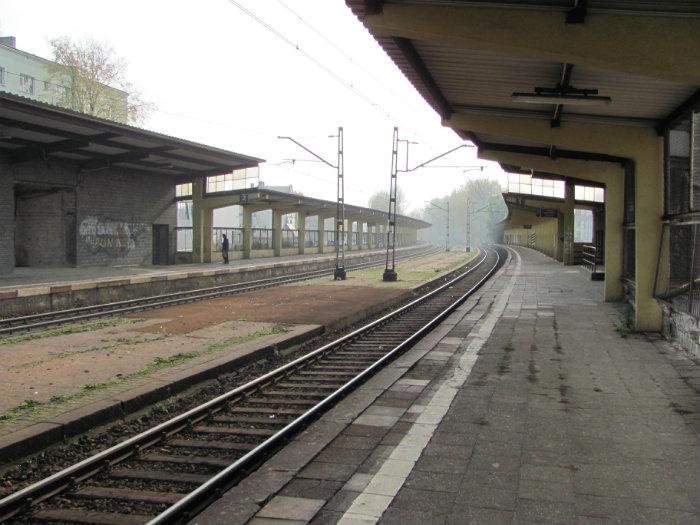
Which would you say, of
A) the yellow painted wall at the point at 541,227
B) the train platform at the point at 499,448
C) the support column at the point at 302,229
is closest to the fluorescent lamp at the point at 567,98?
the train platform at the point at 499,448

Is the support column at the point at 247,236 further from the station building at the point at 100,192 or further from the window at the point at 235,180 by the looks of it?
the window at the point at 235,180

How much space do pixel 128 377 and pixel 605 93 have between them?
8504 millimetres

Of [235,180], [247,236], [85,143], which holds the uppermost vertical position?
[235,180]

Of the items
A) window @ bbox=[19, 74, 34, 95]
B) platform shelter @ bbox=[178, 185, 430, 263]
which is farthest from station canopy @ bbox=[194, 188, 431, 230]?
window @ bbox=[19, 74, 34, 95]

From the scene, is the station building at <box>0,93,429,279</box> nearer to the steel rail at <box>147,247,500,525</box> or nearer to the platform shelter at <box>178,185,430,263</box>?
the platform shelter at <box>178,185,430,263</box>

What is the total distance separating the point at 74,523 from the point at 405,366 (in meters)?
5.41

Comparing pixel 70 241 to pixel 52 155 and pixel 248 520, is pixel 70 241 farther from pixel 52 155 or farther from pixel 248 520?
pixel 248 520

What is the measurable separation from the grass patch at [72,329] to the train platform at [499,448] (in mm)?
6659

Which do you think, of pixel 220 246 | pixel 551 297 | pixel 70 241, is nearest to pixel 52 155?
pixel 70 241

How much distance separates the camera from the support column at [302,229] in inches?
1848

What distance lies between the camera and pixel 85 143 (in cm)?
2191

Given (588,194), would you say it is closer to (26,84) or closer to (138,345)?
(138,345)

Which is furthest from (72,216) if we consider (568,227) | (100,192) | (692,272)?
(568,227)

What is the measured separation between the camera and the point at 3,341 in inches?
432
